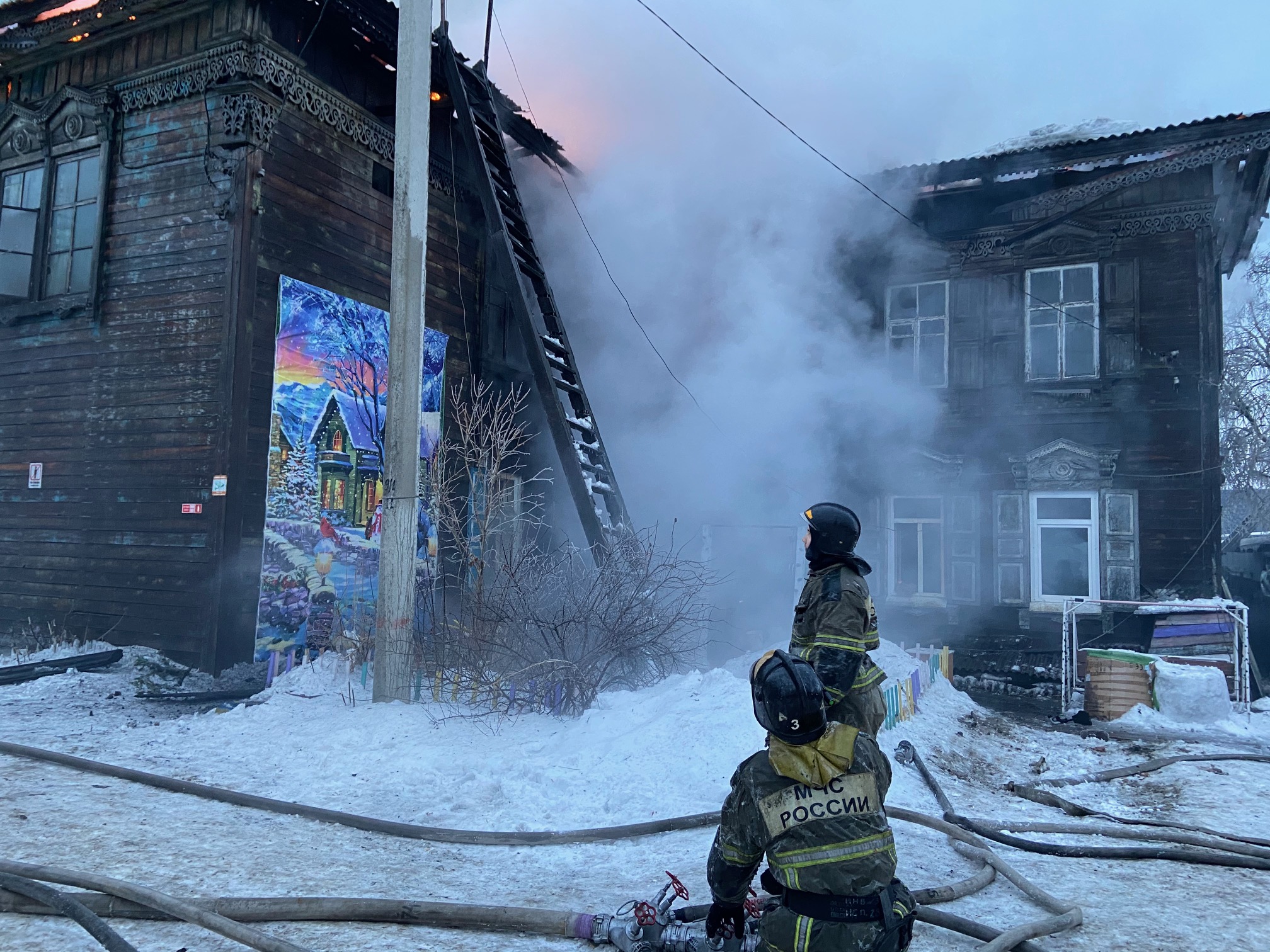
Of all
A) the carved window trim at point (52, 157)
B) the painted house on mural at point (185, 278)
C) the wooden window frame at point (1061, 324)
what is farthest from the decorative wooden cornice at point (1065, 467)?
the carved window trim at point (52, 157)

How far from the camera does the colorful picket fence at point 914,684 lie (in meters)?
6.95

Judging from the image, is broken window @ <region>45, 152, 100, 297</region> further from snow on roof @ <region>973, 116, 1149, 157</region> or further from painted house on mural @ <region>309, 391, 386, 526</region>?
snow on roof @ <region>973, 116, 1149, 157</region>

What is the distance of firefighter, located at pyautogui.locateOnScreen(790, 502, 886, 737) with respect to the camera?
3303 millimetres

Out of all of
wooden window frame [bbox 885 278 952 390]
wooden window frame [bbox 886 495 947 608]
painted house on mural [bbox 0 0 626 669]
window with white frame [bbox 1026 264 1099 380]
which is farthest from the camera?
wooden window frame [bbox 885 278 952 390]

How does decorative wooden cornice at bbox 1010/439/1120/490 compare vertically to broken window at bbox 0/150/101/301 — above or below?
below

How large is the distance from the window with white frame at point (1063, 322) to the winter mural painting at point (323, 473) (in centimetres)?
975

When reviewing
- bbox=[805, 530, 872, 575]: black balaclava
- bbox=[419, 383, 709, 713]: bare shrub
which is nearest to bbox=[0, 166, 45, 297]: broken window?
bbox=[419, 383, 709, 713]: bare shrub

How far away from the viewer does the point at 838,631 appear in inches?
132

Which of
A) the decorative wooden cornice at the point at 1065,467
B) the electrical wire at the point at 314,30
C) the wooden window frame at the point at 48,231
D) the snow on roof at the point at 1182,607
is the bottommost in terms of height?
the snow on roof at the point at 1182,607

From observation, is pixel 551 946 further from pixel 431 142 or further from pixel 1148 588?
pixel 1148 588

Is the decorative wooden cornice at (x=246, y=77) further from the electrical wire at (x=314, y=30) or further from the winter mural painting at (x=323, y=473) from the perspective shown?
the winter mural painting at (x=323, y=473)

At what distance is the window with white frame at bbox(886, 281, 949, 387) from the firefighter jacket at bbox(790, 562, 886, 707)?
11413 millimetres

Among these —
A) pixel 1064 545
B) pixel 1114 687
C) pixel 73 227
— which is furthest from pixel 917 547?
pixel 73 227

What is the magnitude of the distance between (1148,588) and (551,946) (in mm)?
12010
